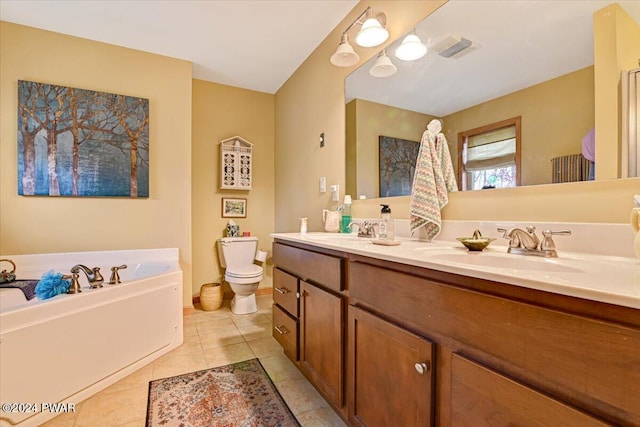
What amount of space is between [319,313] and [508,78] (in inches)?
52.4

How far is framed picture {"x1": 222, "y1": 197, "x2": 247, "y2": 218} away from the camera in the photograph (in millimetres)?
3339

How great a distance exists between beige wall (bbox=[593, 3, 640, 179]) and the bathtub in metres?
2.39

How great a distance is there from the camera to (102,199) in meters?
2.53

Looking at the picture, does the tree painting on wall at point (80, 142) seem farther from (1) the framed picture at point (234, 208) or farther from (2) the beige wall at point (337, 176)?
(2) the beige wall at point (337, 176)

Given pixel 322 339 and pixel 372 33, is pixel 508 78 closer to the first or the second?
pixel 372 33

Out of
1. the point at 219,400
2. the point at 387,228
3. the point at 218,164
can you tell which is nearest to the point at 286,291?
the point at 219,400

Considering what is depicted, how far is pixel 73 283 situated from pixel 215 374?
3.17 feet

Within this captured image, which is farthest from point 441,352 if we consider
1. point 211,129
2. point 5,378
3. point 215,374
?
point 211,129

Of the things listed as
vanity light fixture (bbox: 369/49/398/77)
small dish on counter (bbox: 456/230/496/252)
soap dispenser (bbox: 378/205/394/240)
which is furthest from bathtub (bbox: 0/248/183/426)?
vanity light fixture (bbox: 369/49/398/77)

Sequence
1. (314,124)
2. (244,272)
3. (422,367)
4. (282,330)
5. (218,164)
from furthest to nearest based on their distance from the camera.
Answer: (218,164), (244,272), (314,124), (282,330), (422,367)

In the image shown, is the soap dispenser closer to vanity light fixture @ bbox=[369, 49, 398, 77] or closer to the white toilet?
vanity light fixture @ bbox=[369, 49, 398, 77]

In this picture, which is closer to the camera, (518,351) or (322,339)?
(518,351)

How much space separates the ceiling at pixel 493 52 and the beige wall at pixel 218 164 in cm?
216

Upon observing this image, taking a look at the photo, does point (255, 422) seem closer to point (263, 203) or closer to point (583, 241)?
point (583, 241)
